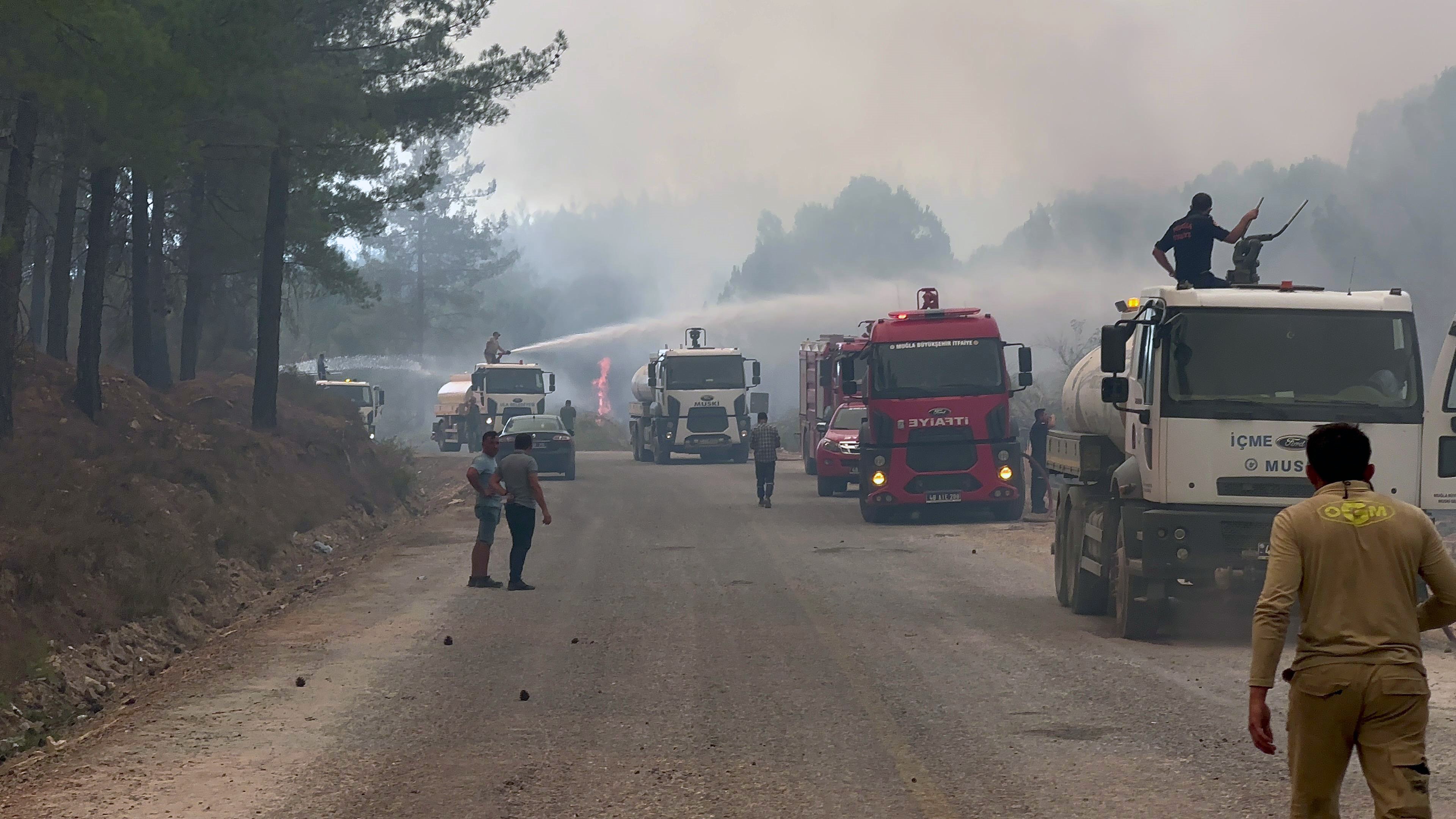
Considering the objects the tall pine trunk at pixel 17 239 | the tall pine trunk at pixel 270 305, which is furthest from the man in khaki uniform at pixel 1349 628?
the tall pine trunk at pixel 270 305

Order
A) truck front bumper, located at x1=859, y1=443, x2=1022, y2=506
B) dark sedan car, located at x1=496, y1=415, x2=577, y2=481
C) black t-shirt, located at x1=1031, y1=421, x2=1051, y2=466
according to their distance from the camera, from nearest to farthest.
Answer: truck front bumper, located at x1=859, y1=443, x2=1022, y2=506, black t-shirt, located at x1=1031, y1=421, x2=1051, y2=466, dark sedan car, located at x1=496, y1=415, x2=577, y2=481

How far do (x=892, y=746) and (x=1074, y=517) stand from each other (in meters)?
6.95

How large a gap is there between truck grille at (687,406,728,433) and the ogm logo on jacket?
38.7m

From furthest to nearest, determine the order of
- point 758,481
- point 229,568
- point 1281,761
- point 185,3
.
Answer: point 758,481 < point 185,3 < point 229,568 < point 1281,761

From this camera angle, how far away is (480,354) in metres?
Result: 110

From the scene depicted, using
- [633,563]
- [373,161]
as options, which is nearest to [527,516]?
[633,563]

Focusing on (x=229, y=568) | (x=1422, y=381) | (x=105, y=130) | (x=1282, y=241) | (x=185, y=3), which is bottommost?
(x=229, y=568)

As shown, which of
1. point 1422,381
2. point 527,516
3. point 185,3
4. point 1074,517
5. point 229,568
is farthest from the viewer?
point 185,3

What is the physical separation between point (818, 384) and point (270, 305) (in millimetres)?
13180

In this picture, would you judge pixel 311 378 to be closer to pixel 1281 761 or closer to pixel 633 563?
pixel 633 563

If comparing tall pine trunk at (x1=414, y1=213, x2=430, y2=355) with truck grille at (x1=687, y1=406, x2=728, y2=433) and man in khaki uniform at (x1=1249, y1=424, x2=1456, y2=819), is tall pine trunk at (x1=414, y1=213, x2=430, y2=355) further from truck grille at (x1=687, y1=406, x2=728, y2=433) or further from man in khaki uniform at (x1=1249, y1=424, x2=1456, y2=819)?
→ man in khaki uniform at (x1=1249, y1=424, x2=1456, y2=819)

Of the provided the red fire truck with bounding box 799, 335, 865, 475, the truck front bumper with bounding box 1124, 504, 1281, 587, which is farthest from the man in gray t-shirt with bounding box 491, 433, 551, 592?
the red fire truck with bounding box 799, 335, 865, 475

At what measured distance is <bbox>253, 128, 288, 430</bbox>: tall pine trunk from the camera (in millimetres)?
28297

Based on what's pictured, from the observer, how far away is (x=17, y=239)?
18.6 m
